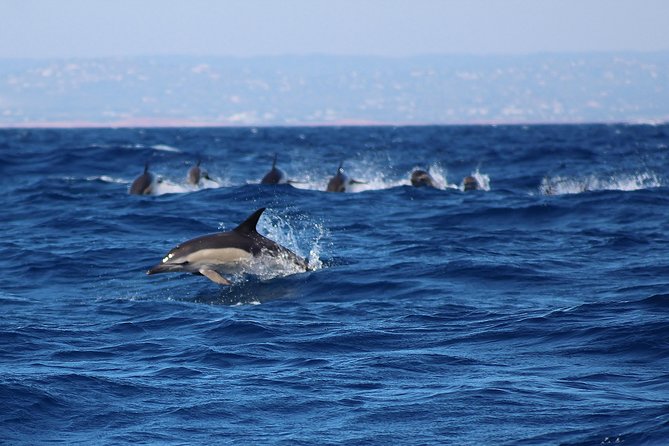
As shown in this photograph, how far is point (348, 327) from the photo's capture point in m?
11.2

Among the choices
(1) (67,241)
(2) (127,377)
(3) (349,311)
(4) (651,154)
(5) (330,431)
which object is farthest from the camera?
(4) (651,154)

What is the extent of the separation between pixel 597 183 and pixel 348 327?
20063 mm

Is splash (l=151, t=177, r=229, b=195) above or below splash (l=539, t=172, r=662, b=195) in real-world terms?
below

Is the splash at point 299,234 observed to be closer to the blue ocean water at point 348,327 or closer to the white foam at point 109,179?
the blue ocean water at point 348,327

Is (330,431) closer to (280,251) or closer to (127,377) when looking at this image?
(127,377)

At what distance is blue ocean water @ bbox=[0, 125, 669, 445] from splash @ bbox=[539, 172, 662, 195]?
3.37m

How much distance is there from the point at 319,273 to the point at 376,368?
510cm

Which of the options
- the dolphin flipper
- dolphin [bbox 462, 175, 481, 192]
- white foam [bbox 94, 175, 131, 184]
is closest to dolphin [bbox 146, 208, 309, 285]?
the dolphin flipper

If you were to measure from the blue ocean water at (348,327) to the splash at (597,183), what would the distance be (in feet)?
11.0

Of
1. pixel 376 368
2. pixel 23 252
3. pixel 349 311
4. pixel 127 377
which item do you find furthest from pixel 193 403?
pixel 23 252

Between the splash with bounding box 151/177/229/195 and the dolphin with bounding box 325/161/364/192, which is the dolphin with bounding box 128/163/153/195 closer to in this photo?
the splash with bounding box 151/177/229/195

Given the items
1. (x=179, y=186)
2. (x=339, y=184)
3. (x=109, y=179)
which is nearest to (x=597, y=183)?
(x=339, y=184)

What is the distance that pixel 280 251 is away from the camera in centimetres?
1416

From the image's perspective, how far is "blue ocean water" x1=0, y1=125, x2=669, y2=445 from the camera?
787cm
